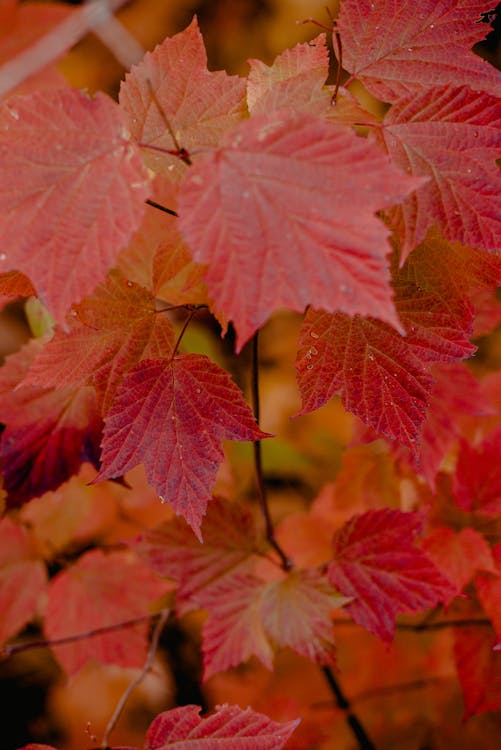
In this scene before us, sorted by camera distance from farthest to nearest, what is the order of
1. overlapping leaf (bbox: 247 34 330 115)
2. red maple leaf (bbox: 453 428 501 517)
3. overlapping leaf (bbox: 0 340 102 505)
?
1. red maple leaf (bbox: 453 428 501 517)
2. overlapping leaf (bbox: 0 340 102 505)
3. overlapping leaf (bbox: 247 34 330 115)

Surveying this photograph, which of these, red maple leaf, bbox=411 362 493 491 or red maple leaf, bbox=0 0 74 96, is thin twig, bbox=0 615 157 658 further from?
red maple leaf, bbox=0 0 74 96

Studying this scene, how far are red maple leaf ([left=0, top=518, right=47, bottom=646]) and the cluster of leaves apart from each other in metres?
0.38

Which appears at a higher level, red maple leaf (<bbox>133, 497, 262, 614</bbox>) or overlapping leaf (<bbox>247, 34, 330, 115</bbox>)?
overlapping leaf (<bbox>247, 34, 330, 115</bbox>)

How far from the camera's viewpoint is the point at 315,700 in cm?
139

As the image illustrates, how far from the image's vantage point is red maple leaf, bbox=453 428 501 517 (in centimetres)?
96

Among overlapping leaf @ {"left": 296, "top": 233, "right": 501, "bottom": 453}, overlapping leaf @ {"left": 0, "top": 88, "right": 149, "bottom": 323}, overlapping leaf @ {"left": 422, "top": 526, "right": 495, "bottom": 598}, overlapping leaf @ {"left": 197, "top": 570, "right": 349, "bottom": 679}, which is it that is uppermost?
overlapping leaf @ {"left": 0, "top": 88, "right": 149, "bottom": 323}

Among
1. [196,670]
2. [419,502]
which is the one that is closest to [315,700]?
[196,670]

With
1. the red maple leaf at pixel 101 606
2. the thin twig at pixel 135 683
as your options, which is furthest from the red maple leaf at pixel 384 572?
the red maple leaf at pixel 101 606

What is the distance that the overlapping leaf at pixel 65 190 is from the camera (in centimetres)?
55

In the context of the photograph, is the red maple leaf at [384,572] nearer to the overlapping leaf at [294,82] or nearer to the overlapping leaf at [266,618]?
the overlapping leaf at [266,618]

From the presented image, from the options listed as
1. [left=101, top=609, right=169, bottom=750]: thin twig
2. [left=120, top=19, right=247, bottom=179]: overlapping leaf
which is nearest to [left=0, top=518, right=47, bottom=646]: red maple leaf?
[left=101, top=609, right=169, bottom=750]: thin twig

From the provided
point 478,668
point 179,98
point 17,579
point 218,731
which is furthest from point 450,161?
point 17,579

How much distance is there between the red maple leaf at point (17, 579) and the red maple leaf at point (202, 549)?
366 millimetres

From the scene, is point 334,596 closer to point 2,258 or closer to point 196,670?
point 2,258
